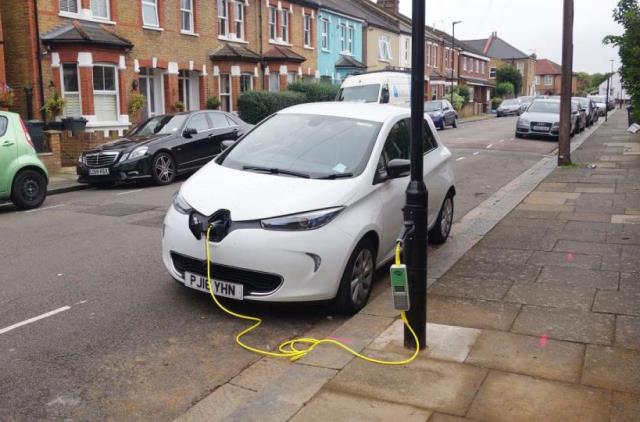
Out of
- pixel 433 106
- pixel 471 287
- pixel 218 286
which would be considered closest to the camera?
pixel 218 286

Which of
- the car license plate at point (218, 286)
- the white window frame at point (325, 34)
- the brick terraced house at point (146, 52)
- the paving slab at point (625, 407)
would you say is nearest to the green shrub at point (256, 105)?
the brick terraced house at point (146, 52)

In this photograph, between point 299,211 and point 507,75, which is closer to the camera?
point 299,211

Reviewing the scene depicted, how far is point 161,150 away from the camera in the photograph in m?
14.5

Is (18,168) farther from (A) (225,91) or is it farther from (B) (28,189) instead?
(A) (225,91)

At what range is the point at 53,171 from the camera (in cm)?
1641

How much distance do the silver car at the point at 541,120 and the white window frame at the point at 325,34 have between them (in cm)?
1402

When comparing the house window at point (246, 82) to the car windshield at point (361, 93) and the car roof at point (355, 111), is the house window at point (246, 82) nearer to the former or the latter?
the car windshield at point (361, 93)

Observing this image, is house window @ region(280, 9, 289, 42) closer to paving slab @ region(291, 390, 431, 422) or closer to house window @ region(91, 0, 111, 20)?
house window @ region(91, 0, 111, 20)

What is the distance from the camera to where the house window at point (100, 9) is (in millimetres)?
21203

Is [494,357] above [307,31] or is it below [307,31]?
below

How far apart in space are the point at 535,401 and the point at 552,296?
7.38ft

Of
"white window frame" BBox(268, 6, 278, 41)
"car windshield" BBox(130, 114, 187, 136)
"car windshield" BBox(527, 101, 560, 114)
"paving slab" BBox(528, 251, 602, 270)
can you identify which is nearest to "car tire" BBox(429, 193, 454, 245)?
"paving slab" BBox(528, 251, 602, 270)

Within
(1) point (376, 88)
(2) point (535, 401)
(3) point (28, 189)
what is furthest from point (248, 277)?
(1) point (376, 88)

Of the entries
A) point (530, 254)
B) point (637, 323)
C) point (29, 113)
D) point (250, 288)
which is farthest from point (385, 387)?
point (29, 113)
